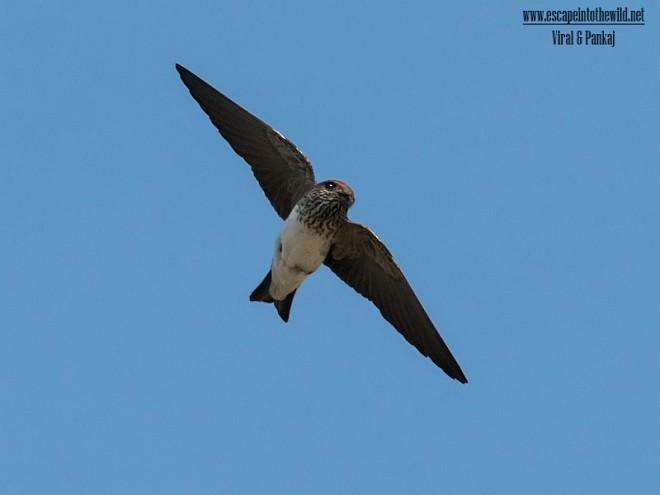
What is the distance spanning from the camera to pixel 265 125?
21703mm

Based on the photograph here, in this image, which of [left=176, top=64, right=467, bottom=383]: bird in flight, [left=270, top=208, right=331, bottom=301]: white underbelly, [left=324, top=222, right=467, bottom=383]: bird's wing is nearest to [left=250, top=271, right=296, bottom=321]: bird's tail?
[left=176, top=64, right=467, bottom=383]: bird in flight

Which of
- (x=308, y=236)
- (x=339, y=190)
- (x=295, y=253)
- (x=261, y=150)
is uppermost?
(x=261, y=150)

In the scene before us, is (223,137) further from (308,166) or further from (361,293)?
(361,293)

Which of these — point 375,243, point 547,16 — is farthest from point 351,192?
point 547,16

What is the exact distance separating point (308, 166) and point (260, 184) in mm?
685

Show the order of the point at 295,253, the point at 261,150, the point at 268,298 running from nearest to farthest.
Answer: the point at 295,253, the point at 268,298, the point at 261,150

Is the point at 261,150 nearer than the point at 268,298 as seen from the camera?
No

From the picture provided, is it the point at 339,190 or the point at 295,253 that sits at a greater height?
the point at 339,190

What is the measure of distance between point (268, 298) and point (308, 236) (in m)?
1.33

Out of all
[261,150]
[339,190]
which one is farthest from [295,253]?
[261,150]

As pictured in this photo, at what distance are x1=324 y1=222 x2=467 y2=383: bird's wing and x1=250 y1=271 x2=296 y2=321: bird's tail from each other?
725mm

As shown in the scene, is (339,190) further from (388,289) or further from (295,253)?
(388,289)

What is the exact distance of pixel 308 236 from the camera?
20781 mm

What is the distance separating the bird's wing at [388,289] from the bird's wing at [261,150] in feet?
3.29
